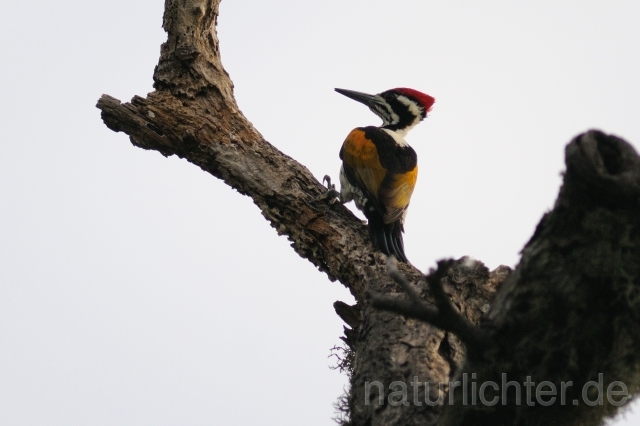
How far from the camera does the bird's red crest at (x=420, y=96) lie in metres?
6.00

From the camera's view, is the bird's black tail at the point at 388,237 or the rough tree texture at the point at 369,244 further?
the bird's black tail at the point at 388,237

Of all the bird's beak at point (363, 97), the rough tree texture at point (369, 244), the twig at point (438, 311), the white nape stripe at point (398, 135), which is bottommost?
the twig at point (438, 311)

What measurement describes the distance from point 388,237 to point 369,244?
0.34 metres

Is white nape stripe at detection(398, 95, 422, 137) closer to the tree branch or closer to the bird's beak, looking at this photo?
the bird's beak

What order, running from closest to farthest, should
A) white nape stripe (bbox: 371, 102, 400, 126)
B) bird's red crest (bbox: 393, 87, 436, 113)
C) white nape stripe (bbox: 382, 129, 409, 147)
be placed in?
white nape stripe (bbox: 382, 129, 409, 147)
bird's red crest (bbox: 393, 87, 436, 113)
white nape stripe (bbox: 371, 102, 400, 126)

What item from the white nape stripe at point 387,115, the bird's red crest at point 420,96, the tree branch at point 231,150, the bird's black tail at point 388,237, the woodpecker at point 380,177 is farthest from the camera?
the white nape stripe at point 387,115

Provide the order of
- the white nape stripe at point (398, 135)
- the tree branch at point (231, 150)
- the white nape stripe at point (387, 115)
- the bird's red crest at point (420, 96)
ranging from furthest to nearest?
1. the white nape stripe at point (387, 115)
2. the bird's red crest at point (420, 96)
3. the white nape stripe at point (398, 135)
4. the tree branch at point (231, 150)

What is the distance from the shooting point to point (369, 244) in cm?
381

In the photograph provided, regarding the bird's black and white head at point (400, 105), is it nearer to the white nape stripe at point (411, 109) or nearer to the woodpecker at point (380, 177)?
the white nape stripe at point (411, 109)

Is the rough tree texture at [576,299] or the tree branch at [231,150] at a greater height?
the tree branch at [231,150]

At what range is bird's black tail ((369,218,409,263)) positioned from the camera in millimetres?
3836

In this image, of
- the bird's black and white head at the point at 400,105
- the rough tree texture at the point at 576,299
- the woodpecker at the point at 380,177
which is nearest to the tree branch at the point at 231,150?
the woodpecker at the point at 380,177

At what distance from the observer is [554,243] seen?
183 cm

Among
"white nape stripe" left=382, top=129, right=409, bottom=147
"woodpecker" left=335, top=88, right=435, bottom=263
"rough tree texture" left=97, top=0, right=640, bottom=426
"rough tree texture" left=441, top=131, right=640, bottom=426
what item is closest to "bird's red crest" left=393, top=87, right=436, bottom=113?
"white nape stripe" left=382, top=129, right=409, bottom=147
